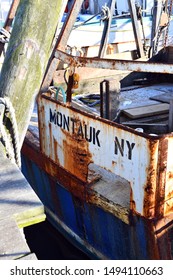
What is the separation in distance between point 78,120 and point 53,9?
1273 mm

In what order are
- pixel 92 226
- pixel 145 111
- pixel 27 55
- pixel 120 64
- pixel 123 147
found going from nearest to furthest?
pixel 27 55 → pixel 123 147 → pixel 120 64 → pixel 92 226 → pixel 145 111

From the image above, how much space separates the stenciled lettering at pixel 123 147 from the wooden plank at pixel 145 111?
160cm

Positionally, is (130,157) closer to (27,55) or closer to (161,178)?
(161,178)

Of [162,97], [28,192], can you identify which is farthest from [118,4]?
[28,192]

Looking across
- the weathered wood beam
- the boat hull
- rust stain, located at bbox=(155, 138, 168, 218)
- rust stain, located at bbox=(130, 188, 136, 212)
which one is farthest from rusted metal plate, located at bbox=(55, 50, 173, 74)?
the boat hull

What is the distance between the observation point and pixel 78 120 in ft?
12.5

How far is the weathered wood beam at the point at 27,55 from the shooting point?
2715mm

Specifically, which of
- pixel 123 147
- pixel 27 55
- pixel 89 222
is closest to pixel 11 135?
pixel 27 55

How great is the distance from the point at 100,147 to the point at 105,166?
0.66 ft

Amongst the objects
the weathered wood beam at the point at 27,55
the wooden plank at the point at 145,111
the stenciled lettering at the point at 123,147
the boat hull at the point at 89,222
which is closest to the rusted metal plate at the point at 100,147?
the stenciled lettering at the point at 123,147

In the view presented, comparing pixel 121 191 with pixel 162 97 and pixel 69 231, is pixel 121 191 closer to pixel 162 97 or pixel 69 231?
pixel 69 231

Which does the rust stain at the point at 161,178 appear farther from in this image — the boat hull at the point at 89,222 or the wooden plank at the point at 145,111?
the wooden plank at the point at 145,111

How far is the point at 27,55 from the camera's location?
273cm

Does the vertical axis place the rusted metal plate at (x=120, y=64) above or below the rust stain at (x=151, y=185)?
above
